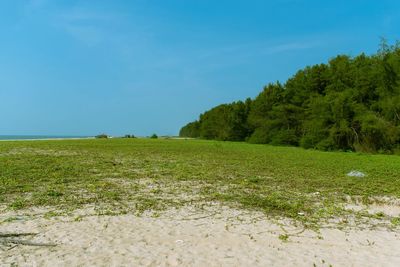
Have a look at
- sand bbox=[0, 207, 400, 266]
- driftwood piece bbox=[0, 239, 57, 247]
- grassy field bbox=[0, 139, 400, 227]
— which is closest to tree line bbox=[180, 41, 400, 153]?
grassy field bbox=[0, 139, 400, 227]

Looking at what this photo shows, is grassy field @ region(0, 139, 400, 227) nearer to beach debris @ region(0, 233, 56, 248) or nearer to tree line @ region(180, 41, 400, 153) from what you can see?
beach debris @ region(0, 233, 56, 248)

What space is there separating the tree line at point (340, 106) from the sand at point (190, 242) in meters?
31.6

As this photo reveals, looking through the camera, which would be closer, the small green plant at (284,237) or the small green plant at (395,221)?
the small green plant at (284,237)

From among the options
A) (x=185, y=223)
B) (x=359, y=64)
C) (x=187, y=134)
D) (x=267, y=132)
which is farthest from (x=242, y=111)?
(x=185, y=223)

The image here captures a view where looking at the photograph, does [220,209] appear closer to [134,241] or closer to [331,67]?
[134,241]

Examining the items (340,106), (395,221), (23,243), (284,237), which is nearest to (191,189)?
(284,237)

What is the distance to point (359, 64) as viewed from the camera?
42344 mm

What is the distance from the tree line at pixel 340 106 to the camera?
37469 mm

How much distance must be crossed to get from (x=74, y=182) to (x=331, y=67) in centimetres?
3935

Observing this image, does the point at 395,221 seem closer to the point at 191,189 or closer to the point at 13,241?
the point at 191,189

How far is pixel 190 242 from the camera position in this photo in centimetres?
706

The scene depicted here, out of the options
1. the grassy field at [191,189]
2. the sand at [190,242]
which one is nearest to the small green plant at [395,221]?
the grassy field at [191,189]

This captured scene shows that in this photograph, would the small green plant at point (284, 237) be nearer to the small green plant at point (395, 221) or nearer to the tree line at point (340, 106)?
the small green plant at point (395, 221)

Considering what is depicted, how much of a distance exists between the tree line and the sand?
31.6 m
